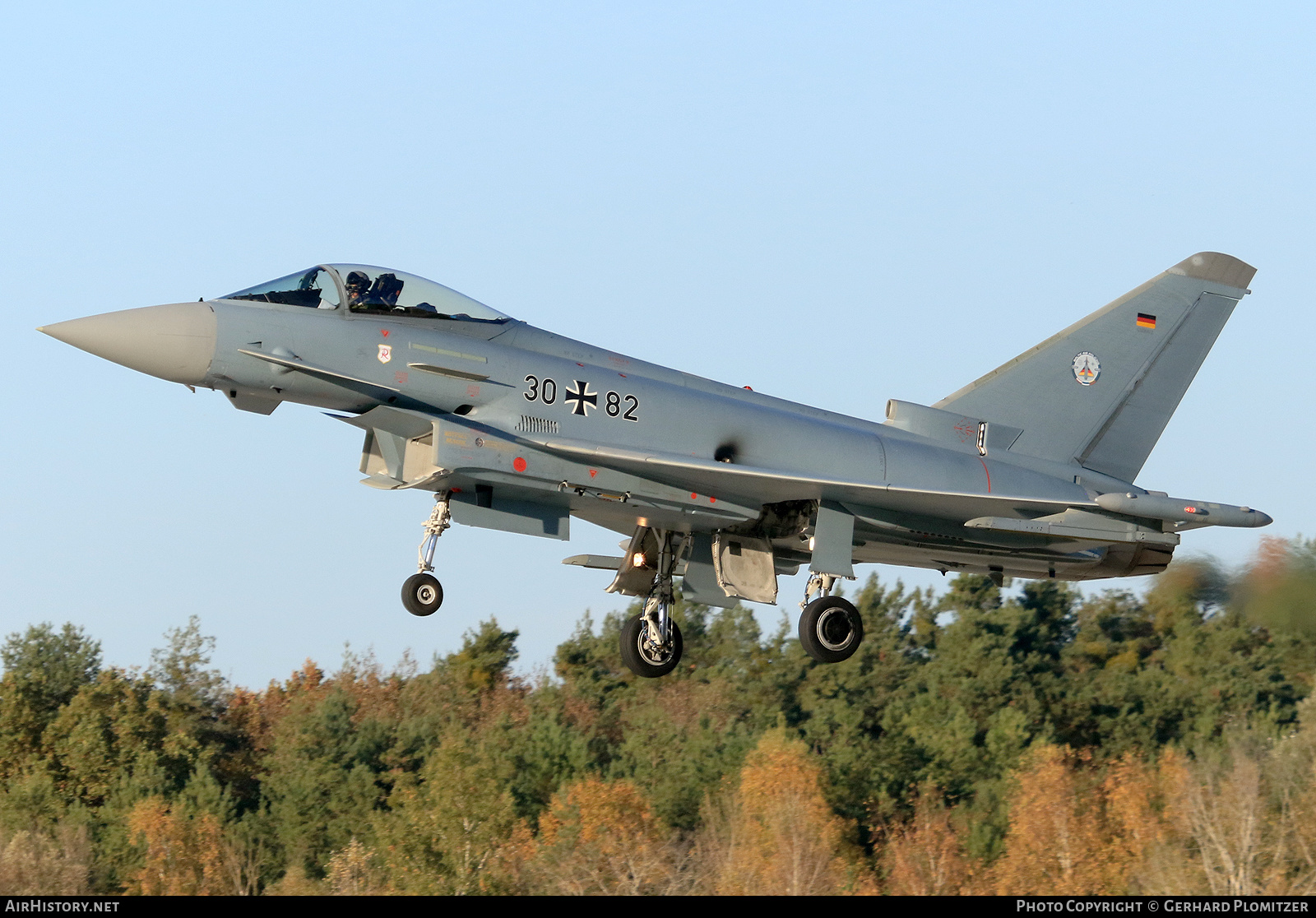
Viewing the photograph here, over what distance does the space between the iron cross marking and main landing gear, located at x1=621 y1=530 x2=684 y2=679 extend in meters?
3.07

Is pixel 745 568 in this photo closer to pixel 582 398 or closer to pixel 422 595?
pixel 582 398

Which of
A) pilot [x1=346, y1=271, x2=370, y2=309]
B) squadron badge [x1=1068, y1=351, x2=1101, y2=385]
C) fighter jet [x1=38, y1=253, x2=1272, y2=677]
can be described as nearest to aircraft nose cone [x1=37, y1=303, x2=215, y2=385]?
fighter jet [x1=38, y1=253, x2=1272, y2=677]

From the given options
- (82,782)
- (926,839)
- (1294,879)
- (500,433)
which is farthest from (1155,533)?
(82,782)

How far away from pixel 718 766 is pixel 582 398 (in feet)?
117

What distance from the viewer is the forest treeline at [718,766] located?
42812 millimetres

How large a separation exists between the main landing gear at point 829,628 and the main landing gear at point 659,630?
1694mm

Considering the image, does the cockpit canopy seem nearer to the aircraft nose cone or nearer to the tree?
the aircraft nose cone

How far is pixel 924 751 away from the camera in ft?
172

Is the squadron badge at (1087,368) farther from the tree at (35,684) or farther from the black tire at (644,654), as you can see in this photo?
the tree at (35,684)

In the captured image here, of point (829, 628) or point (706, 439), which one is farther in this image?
point (829, 628)

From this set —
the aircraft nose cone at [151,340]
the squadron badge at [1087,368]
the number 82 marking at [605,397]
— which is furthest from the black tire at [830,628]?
the aircraft nose cone at [151,340]

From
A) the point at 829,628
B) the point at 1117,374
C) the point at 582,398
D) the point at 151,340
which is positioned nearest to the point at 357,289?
the point at 151,340

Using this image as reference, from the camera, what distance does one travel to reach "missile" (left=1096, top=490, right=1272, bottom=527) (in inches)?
696

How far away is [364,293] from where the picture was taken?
636 inches
